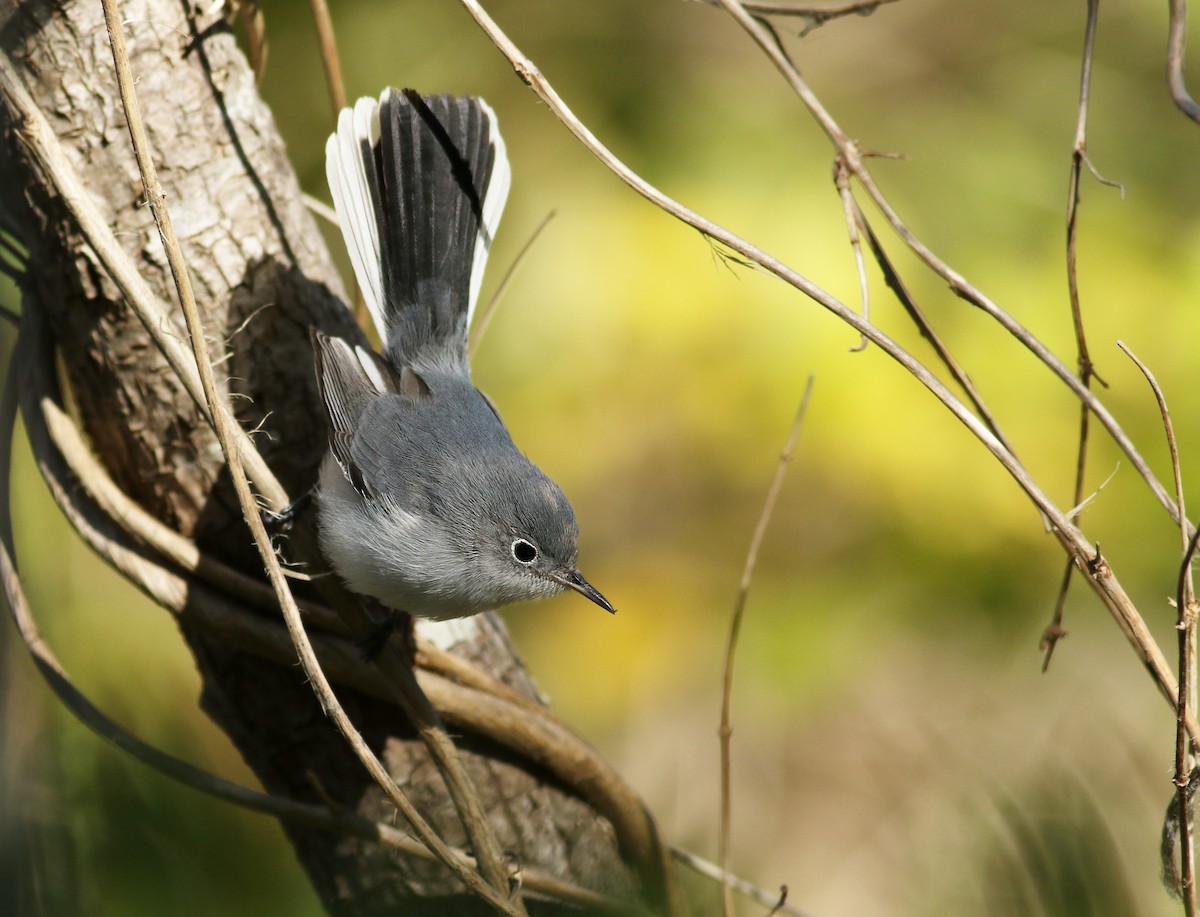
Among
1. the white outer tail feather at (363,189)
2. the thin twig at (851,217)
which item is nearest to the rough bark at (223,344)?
the white outer tail feather at (363,189)

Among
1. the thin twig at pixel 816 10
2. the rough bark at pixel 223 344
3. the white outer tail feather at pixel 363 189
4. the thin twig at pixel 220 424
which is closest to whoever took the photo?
the thin twig at pixel 220 424

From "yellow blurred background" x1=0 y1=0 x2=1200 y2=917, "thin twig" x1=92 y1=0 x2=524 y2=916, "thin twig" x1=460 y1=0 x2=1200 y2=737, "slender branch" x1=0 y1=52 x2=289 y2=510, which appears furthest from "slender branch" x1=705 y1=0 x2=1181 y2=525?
"yellow blurred background" x1=0 y1=0 x2=1200 y2=917

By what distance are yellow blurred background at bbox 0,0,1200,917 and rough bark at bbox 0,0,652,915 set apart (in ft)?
5.28

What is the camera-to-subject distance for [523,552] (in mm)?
2002

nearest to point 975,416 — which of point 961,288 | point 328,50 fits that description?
point 961,288

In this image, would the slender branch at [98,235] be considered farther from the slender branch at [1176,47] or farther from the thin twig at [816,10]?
the slender branch at [1176,47]

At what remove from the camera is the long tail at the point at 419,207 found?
6.57ft

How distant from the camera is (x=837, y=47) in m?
3.93

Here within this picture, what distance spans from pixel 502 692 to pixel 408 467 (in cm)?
49

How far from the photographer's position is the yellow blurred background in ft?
11.0

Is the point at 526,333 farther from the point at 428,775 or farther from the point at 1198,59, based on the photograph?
the point at 1198,59

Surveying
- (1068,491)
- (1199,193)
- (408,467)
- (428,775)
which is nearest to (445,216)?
(408,467)

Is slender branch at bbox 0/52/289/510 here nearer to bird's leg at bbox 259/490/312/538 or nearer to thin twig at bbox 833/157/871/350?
bird's leg at bbox 259/490/312/538

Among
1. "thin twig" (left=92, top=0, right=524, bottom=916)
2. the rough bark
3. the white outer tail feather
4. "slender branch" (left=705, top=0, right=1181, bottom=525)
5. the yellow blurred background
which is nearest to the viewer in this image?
"thin twig" (left=92, top=0, right=524, bottom=916)
